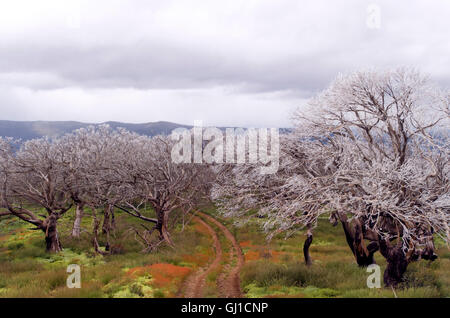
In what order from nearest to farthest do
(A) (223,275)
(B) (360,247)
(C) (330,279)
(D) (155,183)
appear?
(C) (330,279), (B) (360,247), (A) (223,275), (D) (155,183)

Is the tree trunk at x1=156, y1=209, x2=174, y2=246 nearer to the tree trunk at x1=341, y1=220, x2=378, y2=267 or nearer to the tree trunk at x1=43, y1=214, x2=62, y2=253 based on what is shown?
the tree trunk at x1=43, y1=214, x2=62, y2=253

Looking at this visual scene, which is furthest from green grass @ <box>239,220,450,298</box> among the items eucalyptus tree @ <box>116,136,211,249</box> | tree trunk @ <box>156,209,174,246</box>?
eucalyptus tree @ <box>116,136,211,249</box>

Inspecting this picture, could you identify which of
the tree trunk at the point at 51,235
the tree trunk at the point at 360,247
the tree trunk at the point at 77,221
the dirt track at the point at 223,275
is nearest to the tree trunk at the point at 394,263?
the tree trunk at the point at 360,247

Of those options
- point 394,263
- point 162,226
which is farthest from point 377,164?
point 162,226

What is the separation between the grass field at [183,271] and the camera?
12031 mm

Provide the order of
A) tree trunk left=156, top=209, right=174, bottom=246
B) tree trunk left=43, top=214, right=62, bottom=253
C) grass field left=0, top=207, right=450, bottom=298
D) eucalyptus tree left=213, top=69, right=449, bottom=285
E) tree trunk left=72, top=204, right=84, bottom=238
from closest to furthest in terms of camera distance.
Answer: eucalyptus tree left=213, top=69, right=449, bottom=285 → grass field left=0, top=207, right=450, bottom=298 → tree trunk left=43, top=214, right=62, bottom=253 → tree trunk left=156, top=209, right=174, bottom=246 → tree trunk left=72, top=204, right=84, bottom=238

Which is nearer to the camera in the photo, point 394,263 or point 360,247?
point 394,263

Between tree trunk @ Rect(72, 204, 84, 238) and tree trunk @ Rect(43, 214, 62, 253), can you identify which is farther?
tree trunk @ Rect(72, 204, 84, 238)

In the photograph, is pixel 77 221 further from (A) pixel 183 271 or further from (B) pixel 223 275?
(B) pixel 223 275

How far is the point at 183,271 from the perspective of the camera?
53.2ft

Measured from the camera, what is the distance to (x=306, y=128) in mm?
14438

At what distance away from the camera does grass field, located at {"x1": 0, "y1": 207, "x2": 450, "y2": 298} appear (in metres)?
12.0
